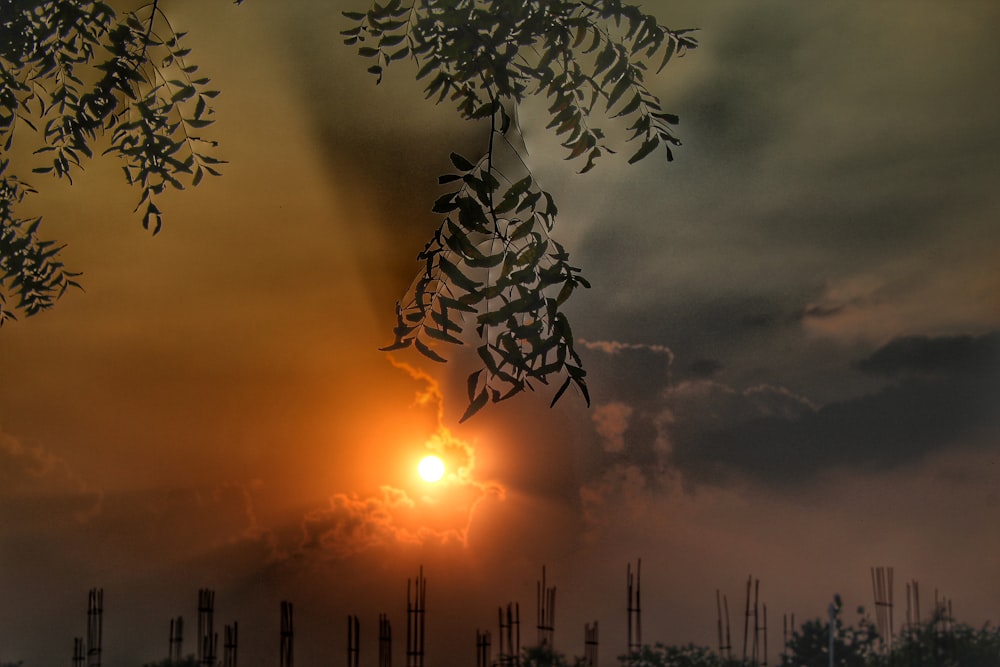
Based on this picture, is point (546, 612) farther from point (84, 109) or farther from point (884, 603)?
point (84, 109)

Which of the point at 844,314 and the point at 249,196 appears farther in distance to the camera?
the point at 249,196

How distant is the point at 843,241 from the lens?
174 centimetres

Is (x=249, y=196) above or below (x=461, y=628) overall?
above

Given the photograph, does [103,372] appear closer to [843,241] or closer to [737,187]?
[737,187]

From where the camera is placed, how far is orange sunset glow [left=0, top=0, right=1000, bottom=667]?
5.64ft

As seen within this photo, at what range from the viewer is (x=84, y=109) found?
6.27 ft

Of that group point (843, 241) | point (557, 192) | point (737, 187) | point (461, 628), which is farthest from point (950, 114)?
point (461, 628)

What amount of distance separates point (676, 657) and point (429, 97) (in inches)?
48.1

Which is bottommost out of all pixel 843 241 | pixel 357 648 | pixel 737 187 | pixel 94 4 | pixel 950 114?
pixel 357 648

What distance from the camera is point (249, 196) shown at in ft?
6.10

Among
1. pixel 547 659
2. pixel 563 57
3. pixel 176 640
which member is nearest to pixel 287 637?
pixel 176 640

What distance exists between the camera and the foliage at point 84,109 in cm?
188

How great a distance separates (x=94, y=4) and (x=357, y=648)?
1.46 meters

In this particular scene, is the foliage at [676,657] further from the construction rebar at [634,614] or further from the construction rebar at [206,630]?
the construction rebar at [206,630]
